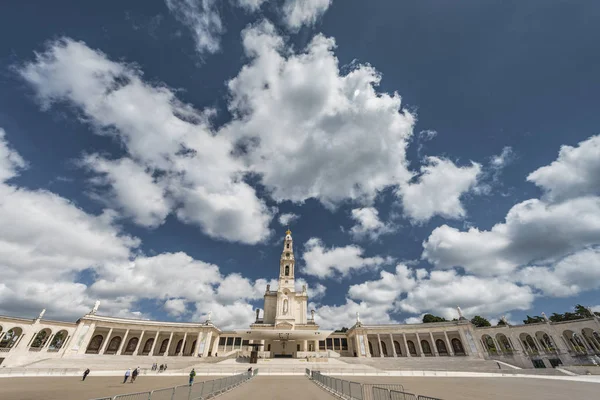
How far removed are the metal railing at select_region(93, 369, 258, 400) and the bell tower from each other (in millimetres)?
43665

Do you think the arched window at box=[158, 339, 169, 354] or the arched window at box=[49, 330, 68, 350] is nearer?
the arched window at box=[49, 330, 68, 350]

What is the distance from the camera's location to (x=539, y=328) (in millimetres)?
45438

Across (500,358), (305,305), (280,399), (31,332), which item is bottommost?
(280,399)

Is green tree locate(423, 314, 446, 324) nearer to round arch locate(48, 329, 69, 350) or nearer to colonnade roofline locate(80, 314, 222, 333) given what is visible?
colonnade roofline locate(80, 314, 222, 333)

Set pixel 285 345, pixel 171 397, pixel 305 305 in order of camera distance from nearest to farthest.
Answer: pixel 171 397, pixel 285 345, pixel 305 305

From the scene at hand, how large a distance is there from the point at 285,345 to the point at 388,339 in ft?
81.7

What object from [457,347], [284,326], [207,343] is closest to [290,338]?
[284,326]

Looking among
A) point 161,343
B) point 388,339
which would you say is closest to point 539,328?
point 388,339

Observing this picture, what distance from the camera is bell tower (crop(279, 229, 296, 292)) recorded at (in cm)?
6116

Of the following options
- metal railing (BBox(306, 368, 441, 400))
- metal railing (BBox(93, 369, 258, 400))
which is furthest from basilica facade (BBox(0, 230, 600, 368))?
metal railing (BBox(306, 368, 441, 400))

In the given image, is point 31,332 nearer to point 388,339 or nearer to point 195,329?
point 195,329

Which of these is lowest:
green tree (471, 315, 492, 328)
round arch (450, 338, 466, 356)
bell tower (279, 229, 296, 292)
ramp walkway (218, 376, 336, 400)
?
ramp walkway (218, 376, 336, 400)

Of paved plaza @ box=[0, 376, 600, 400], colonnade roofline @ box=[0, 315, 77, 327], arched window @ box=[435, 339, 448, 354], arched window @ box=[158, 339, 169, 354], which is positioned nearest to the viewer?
paved plaza @ box=[0, 376, 600, 400]

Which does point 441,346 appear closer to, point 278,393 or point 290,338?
point 290,338
